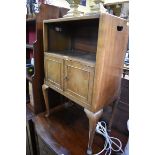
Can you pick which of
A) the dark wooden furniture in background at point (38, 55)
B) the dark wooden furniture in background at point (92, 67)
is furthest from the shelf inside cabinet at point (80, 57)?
the dark wooden furniture in background at point (38, 55)

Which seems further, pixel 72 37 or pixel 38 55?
pixel 72 37

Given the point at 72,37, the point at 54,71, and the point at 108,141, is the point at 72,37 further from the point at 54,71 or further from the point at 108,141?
the point at 108,141

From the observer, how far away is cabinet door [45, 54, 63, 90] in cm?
99

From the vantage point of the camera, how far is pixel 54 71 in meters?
1.05

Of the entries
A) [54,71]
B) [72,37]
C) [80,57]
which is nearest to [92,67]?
[80,57]

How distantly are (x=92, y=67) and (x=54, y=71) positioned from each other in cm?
40

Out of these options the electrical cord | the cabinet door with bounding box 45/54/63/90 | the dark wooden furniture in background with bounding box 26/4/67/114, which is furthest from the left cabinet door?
the electrical cord

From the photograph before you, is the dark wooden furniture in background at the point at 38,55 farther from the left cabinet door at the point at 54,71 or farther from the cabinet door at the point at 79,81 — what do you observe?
the cabinet door at the point at 79,81

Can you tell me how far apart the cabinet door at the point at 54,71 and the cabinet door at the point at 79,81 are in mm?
69

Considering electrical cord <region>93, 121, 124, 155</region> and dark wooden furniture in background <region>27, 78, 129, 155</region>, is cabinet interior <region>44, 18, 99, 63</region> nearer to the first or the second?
dark wooden furniture in background <region>27, 78, 129, 155</region>

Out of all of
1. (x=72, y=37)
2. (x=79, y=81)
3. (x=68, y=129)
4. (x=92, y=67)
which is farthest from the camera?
(x=72, y=37)

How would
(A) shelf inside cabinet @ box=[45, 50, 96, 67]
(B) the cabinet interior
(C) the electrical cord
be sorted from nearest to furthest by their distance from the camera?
(A) shelf inside cabinet @ box=[45, 50, 96, 67]
(C) the electrical cord
(B) the cabinet interior

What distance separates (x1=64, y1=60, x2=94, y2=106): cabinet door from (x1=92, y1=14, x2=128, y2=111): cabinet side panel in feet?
0.15

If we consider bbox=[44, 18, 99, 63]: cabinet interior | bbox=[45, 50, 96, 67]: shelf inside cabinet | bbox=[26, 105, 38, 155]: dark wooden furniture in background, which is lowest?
bbox=[26, 105, 38, 155]: dark wooden furniture in background
